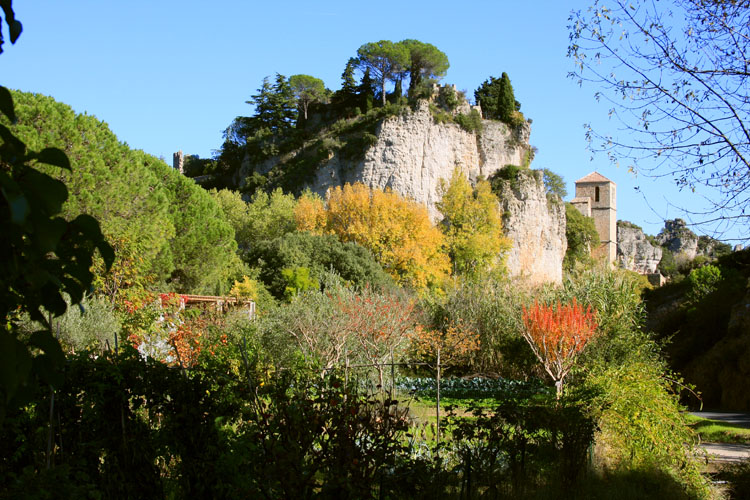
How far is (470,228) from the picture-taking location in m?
39.8

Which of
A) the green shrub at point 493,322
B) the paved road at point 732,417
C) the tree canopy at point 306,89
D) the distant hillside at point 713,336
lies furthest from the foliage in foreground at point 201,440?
the tree canopy at point 306,89

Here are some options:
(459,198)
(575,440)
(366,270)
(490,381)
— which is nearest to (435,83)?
(459,198)

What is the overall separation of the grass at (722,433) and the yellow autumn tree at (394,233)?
20418 millimetres

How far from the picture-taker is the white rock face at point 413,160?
43.8 metres

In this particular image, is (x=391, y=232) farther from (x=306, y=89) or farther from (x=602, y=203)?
(x=602, y=203)

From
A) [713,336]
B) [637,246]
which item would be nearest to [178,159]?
[637,246]

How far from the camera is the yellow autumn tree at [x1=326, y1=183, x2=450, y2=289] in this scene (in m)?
31.5

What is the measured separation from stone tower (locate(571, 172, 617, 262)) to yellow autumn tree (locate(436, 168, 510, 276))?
2851cm

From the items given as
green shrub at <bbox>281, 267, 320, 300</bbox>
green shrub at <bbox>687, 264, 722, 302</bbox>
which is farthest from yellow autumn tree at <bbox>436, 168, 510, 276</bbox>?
green shrub at <bbox>281, 267, 320, 300</bbox>

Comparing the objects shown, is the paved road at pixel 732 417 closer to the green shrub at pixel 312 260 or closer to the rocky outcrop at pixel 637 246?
the green shrub at pixel 312 260

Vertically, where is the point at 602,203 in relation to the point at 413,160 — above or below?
above

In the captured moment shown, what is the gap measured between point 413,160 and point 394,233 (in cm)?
1339

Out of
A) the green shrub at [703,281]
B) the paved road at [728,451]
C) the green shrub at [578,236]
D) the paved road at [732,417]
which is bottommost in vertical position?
the paved road at [732,417]

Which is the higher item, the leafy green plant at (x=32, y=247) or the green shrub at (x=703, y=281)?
the green shrub at (x=703, y=281)
